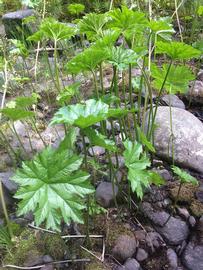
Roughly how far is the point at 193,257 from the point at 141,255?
22 cm

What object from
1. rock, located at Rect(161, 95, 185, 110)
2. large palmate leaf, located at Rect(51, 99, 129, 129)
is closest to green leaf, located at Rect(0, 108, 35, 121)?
large palmate leaf, located at Rect(51, 99, 129, 129)

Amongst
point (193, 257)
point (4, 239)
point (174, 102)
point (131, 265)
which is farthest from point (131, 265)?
point (174, 102)

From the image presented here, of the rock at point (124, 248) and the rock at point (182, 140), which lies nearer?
the rock at point (124, 248)

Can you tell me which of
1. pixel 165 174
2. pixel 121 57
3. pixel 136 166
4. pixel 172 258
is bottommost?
pixel 172 258

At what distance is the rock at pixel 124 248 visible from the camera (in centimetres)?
147

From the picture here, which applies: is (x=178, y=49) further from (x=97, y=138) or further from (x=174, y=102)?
(x=174, y=102)

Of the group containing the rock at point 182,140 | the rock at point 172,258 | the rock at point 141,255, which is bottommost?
the rock at point 172,258

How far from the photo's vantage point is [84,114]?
1187 millimetres

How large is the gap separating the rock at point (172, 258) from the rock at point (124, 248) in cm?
15

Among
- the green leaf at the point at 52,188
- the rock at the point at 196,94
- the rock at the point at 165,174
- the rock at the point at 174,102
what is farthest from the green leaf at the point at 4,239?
the rock at the point at 196,94

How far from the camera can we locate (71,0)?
386 centimetres

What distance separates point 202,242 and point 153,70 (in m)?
0.79

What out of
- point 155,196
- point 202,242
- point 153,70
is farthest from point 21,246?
point 153,70

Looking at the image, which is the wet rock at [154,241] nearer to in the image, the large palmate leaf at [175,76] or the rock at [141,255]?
the rock at [141,255]
